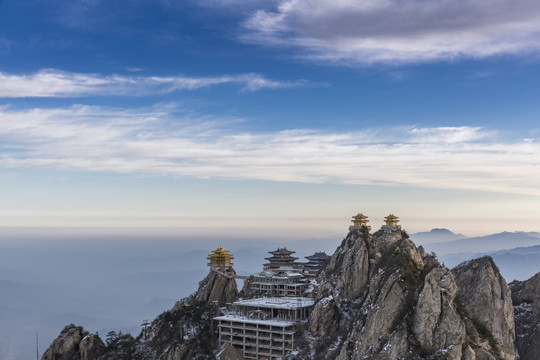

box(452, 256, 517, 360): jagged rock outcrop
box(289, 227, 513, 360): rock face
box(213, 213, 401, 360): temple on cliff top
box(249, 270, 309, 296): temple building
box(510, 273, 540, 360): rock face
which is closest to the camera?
box(289, 227, 513, 360): rock face

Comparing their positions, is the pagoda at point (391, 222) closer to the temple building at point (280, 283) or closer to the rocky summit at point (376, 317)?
the rocky summit at point (376, 317)

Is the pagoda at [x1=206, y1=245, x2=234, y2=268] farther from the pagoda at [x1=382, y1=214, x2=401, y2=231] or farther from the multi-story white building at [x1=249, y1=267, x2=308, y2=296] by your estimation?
the pagoda at [x1=382, y1=214, x2=401, y2=231]

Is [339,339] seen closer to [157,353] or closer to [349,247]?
[349,247]

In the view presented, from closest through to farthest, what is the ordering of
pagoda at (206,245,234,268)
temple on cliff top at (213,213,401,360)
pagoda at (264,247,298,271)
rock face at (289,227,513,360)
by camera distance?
rock face at (289,227,513,360)
temple on cliff top at (213,213,401,360)
pagoda at (206,245,234,268)
pagoda at (264,247,298,271)

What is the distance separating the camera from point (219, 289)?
11412 centimetres

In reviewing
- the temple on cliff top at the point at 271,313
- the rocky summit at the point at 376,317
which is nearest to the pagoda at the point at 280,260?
the temple on cliff top at the point at 271,313

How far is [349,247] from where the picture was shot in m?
95.5

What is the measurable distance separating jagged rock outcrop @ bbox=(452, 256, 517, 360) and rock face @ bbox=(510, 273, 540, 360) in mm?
3910

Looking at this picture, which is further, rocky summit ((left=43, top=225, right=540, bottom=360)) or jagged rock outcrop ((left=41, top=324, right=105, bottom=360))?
jagged rock outcrop ((left=41, top=324, right=105, bottom=360))

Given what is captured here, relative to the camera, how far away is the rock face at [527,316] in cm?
9731

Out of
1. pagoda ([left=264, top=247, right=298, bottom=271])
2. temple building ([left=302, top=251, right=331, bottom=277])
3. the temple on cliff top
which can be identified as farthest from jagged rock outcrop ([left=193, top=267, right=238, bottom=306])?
temple building ([left=302, top=251, right=331, bottom=277])

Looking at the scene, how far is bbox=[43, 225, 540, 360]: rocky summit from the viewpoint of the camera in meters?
72.5

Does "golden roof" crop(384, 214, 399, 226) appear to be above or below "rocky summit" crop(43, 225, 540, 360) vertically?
above

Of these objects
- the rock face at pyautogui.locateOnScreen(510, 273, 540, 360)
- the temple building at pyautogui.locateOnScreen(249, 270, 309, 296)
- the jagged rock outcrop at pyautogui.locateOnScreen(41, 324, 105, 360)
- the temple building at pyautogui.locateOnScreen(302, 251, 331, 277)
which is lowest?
the jagged rock outcrop at pyautogui.locateOnScreen(41, 324, 105, 360)
